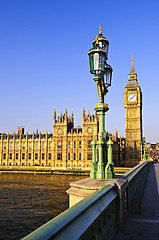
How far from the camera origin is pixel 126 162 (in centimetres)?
9206

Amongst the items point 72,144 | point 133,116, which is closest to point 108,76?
point 72,144

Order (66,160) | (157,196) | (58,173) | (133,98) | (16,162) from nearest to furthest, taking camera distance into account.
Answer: (157,196) < (58,173) < (66,160) < (16,162) < (133,98)

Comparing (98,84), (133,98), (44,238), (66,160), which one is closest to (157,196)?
(98,84)

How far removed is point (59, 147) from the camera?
280ft

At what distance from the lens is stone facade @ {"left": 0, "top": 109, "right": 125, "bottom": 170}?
8100 cm

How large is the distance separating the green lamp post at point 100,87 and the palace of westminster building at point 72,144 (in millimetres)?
67241

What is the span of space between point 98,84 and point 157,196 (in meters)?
6.87

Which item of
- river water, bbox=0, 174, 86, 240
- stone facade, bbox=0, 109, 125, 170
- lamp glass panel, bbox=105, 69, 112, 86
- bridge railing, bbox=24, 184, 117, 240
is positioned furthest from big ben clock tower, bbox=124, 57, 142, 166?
bridge railing, bbox=24, 184, 117, 240

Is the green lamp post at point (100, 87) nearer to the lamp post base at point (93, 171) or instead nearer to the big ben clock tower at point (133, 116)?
the lamp post base at point (93, 171)

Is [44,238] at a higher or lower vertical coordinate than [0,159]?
higher

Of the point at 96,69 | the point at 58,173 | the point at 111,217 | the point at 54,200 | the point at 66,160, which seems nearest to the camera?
the point at 111,217

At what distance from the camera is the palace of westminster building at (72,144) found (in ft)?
267

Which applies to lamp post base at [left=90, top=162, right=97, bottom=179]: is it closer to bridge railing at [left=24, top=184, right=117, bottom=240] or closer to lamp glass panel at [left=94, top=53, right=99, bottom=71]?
bridge railing at [left=24, top=184, right=117, bottom=240]

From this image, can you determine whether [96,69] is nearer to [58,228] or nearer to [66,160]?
[58,228]
